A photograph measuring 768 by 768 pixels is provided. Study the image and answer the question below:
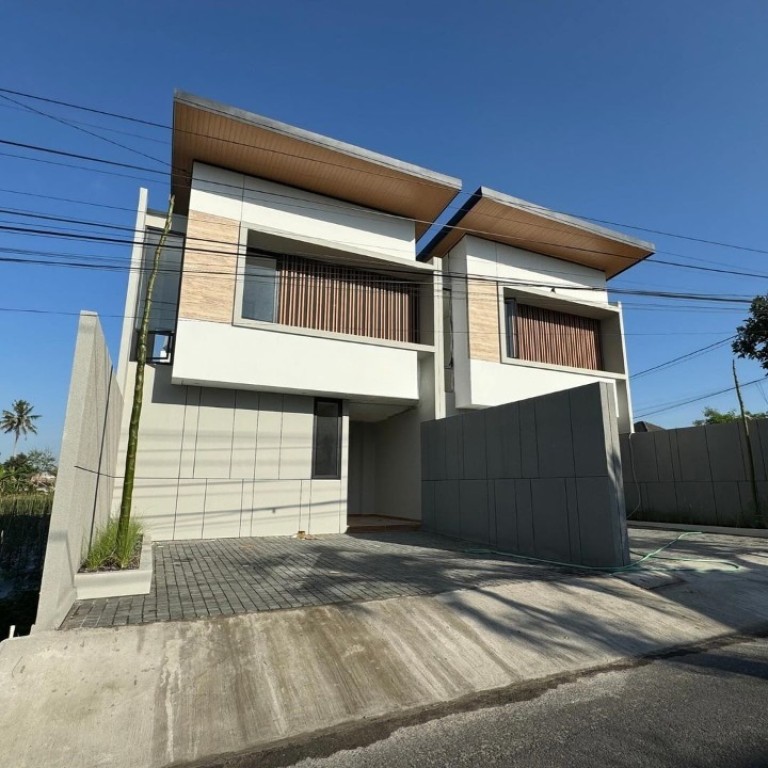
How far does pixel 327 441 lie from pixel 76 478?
7.26m

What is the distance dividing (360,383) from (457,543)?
4.27 meters

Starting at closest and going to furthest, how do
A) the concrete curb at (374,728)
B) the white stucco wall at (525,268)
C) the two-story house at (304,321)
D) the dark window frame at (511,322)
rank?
the concrete curb at (374,728)
the two-story house at (304,321)
the white stucco wall at (525,268)
the dark window frame at (511,322)

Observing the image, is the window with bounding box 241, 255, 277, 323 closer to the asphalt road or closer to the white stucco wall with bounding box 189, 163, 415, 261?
the white stucco wall with bounding box 189, 163, 415, 261

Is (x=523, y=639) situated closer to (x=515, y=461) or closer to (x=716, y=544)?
(x=515, y=461)

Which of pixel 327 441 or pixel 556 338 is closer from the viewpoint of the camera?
pixel 327 441

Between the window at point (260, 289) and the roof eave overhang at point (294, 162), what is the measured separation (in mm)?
2058

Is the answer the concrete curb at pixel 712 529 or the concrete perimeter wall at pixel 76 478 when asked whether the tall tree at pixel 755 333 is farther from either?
the concrete perimeter wall at pixel 76 478

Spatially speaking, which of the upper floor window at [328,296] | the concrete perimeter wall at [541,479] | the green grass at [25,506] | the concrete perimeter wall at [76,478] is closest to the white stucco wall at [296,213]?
the upper floor window at [328,296]

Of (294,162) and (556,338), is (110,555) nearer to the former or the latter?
(294,162)

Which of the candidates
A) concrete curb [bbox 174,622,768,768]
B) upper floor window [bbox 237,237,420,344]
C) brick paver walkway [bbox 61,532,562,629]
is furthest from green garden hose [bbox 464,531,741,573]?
upper floor window [bbox 237,237,420,344]

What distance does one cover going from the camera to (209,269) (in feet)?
34.3

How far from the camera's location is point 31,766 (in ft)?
8.89

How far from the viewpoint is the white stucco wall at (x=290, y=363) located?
10023mm

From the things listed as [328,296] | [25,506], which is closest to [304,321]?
[328,296]
